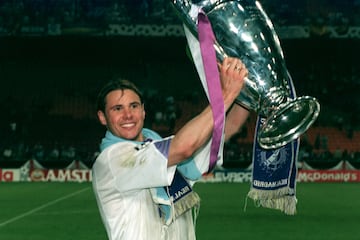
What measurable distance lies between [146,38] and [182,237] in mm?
25170

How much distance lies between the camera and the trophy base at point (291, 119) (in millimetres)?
2125

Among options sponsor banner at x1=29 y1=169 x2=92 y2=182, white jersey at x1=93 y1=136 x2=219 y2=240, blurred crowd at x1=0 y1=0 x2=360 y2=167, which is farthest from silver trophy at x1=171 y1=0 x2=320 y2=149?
blurred crowd at x1=0 y1=0 x2=360 y2=167

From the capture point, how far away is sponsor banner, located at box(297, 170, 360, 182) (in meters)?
22.1

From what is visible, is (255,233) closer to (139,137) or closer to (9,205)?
(9,205)

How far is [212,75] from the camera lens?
2.20m

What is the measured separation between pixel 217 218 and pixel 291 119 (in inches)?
362

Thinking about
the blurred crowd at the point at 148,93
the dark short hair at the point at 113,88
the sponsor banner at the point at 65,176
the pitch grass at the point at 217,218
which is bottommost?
the pitch grass at the point at 217,218

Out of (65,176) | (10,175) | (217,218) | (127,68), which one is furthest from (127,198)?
(127,68)

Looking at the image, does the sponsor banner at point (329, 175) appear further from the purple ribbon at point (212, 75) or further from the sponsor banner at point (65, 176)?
the purple ribbon at point (212, 75)

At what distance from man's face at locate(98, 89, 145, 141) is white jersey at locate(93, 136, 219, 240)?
5 centimetres

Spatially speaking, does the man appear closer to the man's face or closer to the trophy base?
the man's face

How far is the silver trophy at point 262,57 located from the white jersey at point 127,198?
664 millimetres

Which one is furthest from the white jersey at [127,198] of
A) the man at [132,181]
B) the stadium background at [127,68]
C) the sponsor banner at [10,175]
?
the stadium background at [127,68]

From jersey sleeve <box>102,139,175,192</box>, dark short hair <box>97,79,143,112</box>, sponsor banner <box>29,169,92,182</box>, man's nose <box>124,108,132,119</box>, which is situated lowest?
jersey sleeve <box>102,139,175,192</box>
